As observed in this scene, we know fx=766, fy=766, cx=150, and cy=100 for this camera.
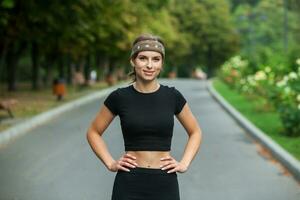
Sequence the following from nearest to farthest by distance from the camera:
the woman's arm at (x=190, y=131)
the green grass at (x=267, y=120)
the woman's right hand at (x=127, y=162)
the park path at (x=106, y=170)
A: the woman's right hand at (x=127, y=162) < the woman's arm at (x=190, y=131) < the park path at (x=106, y=170) < the green grass at (x=267, y=120)

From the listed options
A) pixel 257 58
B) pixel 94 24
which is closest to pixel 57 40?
pixel 94 24

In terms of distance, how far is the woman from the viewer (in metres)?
4.08

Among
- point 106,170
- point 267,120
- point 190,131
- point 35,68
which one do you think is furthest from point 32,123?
point 35,68

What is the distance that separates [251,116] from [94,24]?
501 inches

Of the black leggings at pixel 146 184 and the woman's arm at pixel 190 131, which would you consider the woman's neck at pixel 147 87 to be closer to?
the woman's arm at pixel 190 131

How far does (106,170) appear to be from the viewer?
452 inches

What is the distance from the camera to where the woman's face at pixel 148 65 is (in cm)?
413

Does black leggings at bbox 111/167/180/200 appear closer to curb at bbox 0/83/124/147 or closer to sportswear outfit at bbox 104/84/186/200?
sportswear outfit at bbox 104/84/186/200

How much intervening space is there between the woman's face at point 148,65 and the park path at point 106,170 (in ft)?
17.0

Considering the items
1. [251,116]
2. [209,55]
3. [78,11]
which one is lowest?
[209,55]

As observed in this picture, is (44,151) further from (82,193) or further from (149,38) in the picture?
(149,38)

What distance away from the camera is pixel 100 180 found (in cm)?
1053

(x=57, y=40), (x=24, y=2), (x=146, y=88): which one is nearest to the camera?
(x=146, y=88)

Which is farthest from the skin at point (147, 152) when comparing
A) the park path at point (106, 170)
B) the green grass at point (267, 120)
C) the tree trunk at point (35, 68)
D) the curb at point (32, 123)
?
the tree trunk at point (35, 68)
